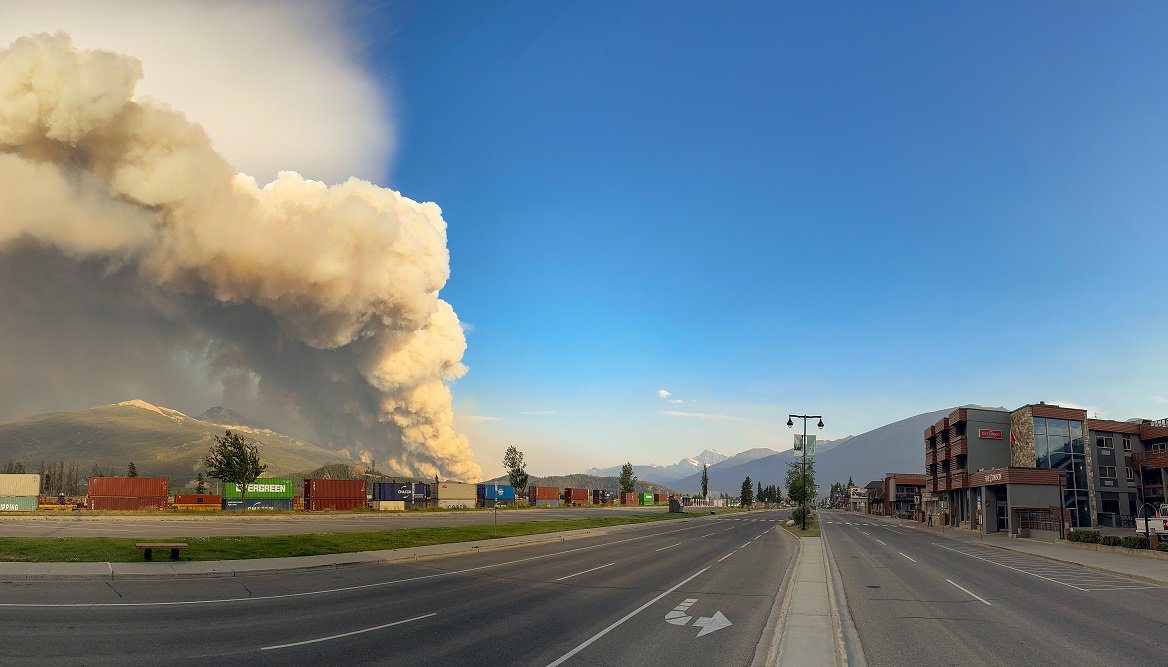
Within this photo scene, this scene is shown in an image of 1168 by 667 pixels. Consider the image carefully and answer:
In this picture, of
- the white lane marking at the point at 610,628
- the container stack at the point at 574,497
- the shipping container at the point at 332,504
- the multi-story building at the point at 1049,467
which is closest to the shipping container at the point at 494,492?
the container stack at the point at 574,497

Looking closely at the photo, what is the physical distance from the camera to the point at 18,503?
6644 centimetres

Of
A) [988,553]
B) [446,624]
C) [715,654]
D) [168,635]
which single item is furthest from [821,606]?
[988,553]

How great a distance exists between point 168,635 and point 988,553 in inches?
1668

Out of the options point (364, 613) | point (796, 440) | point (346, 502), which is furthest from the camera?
point (346, 502)

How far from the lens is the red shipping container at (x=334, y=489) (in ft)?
254

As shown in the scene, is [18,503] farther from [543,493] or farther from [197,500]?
[543,493]

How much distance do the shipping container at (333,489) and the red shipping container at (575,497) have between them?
5431 cm

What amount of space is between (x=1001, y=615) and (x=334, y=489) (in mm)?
75145

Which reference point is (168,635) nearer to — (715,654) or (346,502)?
(715,654)

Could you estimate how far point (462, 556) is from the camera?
29.0 metres

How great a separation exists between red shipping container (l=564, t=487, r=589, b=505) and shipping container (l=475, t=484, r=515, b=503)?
15.2 meters

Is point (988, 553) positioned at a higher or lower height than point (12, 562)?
lower

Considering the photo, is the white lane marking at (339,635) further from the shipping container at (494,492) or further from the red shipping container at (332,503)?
the shipping container at (494,492)

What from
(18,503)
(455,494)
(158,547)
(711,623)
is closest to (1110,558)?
(711,623)
